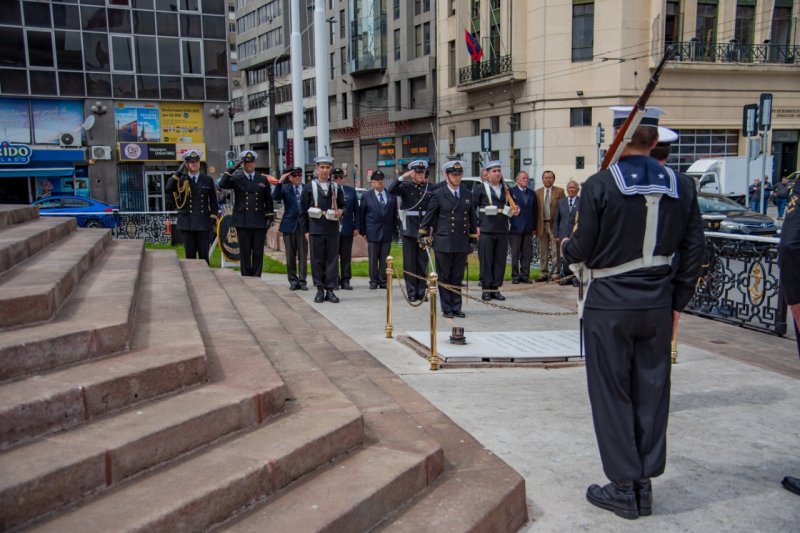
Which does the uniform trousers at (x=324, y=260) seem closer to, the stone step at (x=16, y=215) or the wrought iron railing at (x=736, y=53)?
the stone step at (x=16, y=215)

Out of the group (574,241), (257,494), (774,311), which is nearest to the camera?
(257,494)

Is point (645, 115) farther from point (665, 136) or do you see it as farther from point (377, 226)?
point (377, 226)

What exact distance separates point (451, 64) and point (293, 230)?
39.3 meters

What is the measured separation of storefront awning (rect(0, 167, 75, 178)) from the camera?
107 ft

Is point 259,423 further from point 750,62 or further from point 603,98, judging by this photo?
point 750,62

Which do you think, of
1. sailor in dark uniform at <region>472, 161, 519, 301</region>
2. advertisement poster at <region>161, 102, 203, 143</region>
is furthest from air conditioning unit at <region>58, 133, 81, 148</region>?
sailor in dark uniform at <region>472, 161, 519, 301</region>

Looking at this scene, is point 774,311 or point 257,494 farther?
point 774,311

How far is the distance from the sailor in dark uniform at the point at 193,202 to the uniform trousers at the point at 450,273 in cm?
413

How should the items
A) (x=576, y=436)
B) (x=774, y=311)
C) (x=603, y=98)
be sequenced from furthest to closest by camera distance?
(x=603, y=98)
(x=774, y=311)
(x=576, y=436)

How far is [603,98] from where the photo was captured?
3800cm

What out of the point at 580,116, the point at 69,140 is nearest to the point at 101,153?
the point at 69,140

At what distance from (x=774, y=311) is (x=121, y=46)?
113ft

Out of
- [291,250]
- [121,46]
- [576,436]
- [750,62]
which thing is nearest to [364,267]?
[291,250]

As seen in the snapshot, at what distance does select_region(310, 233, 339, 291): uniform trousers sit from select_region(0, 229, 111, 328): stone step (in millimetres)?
3662
